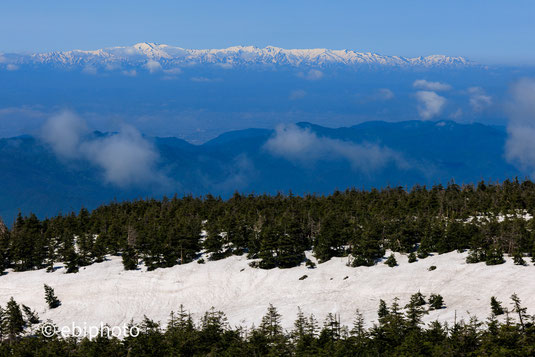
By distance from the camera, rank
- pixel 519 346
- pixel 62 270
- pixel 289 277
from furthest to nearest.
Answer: pixel 62 270 < pixel 289 277 < pixel 519 346

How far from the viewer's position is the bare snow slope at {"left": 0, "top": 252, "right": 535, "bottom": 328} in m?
85.8

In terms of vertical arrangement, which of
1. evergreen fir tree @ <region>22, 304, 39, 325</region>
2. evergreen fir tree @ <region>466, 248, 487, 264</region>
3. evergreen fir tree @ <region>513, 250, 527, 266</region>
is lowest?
evergreen fir tree @ <region>22, 304, 39, 325</region>

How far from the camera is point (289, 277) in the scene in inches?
4210

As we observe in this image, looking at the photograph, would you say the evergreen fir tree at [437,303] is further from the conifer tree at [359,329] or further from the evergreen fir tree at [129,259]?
the evergreen fir tree at [129,259]

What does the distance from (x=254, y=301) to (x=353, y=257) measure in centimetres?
2469

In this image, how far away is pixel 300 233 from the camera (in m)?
119

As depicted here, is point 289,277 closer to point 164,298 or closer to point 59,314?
point 164,298

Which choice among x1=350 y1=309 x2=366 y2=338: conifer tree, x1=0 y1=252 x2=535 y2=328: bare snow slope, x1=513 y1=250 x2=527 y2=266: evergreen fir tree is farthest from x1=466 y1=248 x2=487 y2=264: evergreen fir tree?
x1=350 y1=309 x2=366 y2=338: conifer tree

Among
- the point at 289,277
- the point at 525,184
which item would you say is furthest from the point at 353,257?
the point at 525,184

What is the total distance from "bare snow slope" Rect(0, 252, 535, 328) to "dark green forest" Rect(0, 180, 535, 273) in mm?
3284

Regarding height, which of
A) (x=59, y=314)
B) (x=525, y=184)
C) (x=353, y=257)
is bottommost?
(x=59, y=314)

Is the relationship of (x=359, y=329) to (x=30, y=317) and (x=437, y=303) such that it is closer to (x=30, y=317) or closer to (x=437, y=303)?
(x=437, y=303)

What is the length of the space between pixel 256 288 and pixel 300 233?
62.7 ft

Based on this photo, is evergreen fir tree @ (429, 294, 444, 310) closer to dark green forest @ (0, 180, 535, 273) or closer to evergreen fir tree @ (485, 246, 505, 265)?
evergreen fir tree @ (485, 246, 505, 265)
